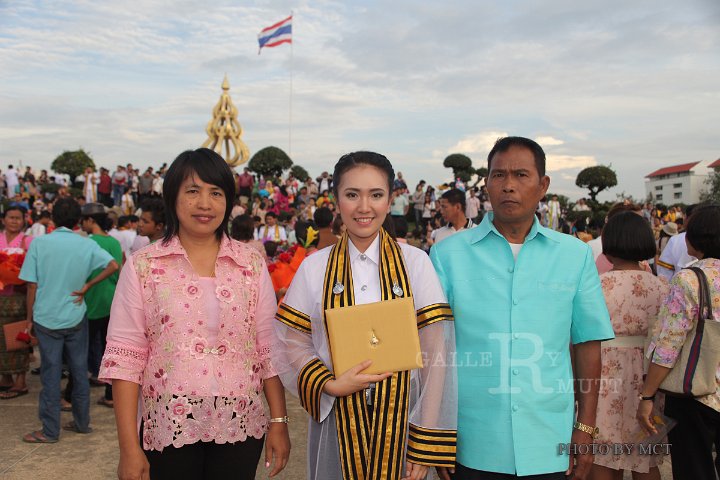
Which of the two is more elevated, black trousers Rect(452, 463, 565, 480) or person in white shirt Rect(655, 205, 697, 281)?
person in white shirt Rect(655, 205, 697, 281)

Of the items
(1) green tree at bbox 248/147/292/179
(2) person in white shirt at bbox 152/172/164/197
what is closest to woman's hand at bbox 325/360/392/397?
(2) person in white shirt at bbox 152/172/164/197

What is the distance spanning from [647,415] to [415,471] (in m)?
1.63

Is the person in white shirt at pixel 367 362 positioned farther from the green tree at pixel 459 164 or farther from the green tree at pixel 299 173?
the green tree at pixel 299 173

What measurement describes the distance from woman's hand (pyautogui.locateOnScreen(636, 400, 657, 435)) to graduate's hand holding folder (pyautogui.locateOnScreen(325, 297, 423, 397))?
1.69m

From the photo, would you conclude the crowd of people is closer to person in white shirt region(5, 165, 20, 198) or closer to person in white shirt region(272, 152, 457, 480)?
person in white shirt region(272, 152, 457, 480)

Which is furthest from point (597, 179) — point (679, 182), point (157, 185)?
point (679, 182)

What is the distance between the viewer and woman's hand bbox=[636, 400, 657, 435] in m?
3.23

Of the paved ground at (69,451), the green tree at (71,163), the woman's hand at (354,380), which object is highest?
the green tree at (71,163)

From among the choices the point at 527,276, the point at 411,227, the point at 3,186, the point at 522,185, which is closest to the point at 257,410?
the point at 527,276

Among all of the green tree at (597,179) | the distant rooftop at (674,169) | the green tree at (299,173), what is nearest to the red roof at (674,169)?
the distant rooftop at (674,169)

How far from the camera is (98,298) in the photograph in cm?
636

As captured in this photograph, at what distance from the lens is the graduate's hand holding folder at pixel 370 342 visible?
2.21 meters

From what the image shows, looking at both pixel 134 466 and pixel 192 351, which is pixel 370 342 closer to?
pixel 192 351

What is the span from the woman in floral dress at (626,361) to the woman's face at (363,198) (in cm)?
184
